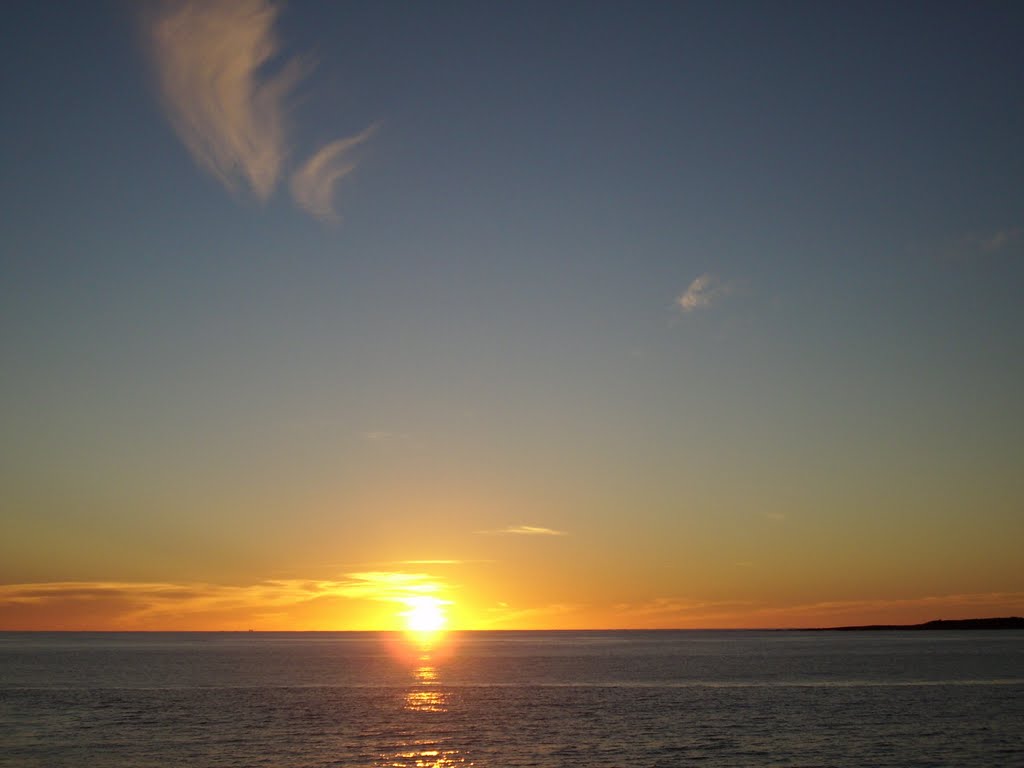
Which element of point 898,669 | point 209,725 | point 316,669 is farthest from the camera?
point 316,669

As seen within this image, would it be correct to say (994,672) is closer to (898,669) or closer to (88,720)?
(898,669)

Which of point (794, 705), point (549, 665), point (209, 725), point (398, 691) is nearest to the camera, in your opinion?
point (209, 725)

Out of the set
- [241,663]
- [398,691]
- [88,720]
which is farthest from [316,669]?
[88,720]

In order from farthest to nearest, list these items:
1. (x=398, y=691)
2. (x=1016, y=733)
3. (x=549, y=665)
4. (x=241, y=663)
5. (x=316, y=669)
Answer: (x=241, y=663), (x=549, y=665), (x=316, y=669), (x=398, y=691), (x=1016, y=733)

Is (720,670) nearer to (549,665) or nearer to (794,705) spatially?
(549,665)

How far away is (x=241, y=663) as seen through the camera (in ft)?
552

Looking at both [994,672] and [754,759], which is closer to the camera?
[754,759]

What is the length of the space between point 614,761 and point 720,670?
3613 inches

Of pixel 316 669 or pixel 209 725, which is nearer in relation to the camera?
pixel 209 725

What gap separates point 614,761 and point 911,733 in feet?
81.2

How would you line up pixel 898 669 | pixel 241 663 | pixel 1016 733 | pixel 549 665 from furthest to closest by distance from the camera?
pixel 241 663 → pixel 549 665 → pixel 898 669 → pixel 1016 733

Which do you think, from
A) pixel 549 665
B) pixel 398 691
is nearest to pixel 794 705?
pixel 398 691

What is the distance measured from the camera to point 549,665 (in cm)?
15738

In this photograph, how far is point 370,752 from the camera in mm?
55656
